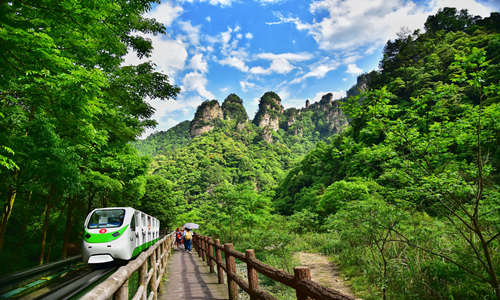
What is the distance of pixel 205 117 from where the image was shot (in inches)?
4818

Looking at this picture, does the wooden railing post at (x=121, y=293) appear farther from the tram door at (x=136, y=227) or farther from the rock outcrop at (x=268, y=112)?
the rock outcrop at (x=268, y=112)

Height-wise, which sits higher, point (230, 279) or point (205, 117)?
point (205, 117)

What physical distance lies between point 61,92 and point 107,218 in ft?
15.0

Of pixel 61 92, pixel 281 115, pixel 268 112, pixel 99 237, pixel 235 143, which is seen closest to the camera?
pixel 61 92

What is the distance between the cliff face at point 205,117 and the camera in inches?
4644

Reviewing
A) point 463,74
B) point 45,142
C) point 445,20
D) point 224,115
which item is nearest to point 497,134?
point 463,74

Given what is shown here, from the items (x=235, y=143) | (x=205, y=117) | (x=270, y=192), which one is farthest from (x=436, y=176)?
(x=205, y=117)

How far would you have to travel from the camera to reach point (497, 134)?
13.4 feet

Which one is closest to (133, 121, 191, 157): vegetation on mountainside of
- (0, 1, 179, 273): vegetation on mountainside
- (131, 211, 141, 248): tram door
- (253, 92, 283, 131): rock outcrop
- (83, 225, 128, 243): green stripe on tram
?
(253, 92, 283, 131): rock outcrop

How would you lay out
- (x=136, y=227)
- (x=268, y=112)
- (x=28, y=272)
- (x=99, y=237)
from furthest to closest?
(x=268, y=112), (x=136, y=227), (x=99, y=237), (x=28, y=272)

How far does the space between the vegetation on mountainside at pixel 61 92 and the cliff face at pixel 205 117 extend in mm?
107478

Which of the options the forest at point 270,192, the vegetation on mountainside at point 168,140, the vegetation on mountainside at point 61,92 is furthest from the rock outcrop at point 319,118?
the vegetation on mountainside at point 61,92

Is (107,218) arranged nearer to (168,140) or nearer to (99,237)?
(99,237)

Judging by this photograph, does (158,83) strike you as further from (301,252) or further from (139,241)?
(301,252)
